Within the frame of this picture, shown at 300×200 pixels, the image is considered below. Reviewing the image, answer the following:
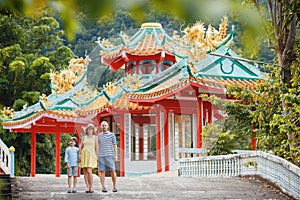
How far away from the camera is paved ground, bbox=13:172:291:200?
7359 mm

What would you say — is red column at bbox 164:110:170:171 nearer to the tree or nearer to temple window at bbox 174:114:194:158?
temple window at bbox 174:114:194:158

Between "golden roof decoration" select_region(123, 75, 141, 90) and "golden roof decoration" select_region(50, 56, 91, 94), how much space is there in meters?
3.61

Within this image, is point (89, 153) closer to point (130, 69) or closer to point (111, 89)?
point (111, 89)

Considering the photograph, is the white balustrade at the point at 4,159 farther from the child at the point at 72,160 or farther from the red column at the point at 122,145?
the red column at the point at 122,145

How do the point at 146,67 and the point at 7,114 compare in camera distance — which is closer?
Answer: the point at 146,67

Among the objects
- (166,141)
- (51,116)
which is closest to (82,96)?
(51,116)

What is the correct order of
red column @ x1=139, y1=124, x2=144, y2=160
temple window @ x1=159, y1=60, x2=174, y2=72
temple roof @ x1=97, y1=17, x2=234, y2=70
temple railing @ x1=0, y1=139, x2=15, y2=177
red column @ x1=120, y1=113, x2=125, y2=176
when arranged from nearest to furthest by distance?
temple railing @ x1=0, y1=139, x2=15, y2=177, temple roof @ x1=97, y1=17, x2=234, y2=70, red column @ x1=120, y1=113, x2=125, y2=176, red column @ x1=139, y1=124, x2=144, y2=160, temple window @ x1=159, y1=60, x2=174, y2=72

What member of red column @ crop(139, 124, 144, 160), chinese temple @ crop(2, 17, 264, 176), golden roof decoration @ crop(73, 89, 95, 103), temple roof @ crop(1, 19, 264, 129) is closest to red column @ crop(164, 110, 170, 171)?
chinese temple @ crop(2, 17, 264, 176)

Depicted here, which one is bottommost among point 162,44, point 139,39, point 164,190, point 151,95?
point 164,190

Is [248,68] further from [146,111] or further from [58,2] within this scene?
[58,2]

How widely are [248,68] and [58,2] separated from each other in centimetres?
1333

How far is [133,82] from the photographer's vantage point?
51.2 feet

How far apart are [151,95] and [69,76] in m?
6.12

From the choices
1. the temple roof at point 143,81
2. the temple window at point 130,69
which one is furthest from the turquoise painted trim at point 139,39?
the temple window at point 130,69
